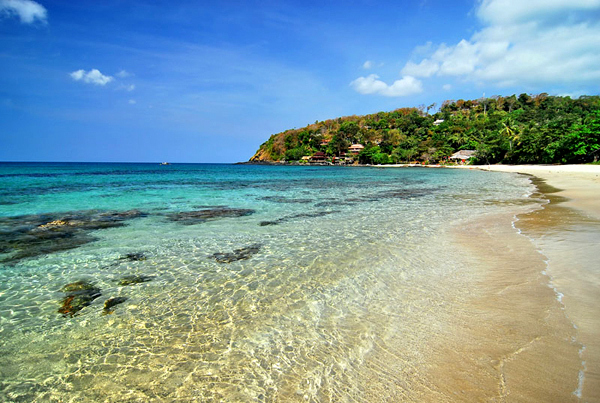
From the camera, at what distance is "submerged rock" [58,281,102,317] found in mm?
4848

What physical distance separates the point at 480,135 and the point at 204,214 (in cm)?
10128

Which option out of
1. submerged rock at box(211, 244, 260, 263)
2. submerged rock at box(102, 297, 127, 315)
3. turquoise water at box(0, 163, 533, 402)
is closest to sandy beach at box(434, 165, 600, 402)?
turquoise water at box(0, 163, 533, 402)

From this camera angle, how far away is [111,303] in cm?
505

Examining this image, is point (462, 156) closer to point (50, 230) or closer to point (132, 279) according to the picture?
point (50, 230)

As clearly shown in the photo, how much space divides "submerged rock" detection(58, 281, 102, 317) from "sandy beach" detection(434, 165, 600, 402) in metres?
5.31

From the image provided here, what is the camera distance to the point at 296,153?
158m

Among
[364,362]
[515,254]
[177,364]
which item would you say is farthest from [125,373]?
[515,254]

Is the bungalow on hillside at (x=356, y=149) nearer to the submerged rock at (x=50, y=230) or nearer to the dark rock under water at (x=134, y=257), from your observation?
the submerged rock at (x=50, y=230)

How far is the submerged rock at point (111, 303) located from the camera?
4.78 m

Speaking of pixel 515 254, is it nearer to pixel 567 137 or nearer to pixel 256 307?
pixel 256 307

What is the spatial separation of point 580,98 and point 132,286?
162501 mm

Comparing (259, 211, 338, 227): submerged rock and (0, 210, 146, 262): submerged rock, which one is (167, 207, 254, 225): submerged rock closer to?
(0, 210, 146, 262): submerged rock

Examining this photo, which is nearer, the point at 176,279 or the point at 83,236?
the point at 176,279

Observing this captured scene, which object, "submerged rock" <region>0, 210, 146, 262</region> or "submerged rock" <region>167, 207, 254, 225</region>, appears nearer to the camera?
"submerged rock" <region>0, 210, 146, 262</region>
